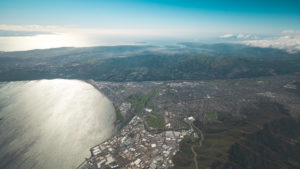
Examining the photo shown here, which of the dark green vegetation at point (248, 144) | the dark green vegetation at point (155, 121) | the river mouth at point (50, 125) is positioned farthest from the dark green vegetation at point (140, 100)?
the dark green vegetation at point (248, 144)

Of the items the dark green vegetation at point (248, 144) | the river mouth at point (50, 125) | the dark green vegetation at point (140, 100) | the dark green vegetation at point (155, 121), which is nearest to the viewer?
the dark green vegetation at point (248, 144)

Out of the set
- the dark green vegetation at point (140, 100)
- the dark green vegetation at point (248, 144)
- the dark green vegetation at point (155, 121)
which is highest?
the dark green vegetation at point (140, 100)

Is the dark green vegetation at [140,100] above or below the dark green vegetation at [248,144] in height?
above

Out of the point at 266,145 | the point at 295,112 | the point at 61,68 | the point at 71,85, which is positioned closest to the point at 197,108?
the point at 266,145

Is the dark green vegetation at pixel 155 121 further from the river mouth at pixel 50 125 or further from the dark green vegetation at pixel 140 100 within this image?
the river mouth at pixel 50 125

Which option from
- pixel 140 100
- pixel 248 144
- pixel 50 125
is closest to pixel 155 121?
pixel 140 100

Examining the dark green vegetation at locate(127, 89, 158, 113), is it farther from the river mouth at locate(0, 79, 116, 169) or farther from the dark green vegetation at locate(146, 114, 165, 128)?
the river mouth at locate(0, 79, 116, 169)

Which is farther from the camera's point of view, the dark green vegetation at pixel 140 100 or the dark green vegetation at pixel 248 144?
the dark green vegetation at pixel 140 100
